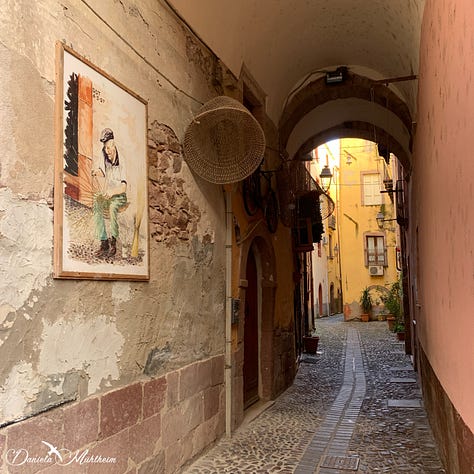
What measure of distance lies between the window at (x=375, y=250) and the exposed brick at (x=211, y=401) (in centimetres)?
2294

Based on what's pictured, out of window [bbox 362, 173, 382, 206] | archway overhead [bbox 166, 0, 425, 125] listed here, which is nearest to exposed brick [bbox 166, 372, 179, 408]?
archway overhead [bbox 166, 0, 425, 125]

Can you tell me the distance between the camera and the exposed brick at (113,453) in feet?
10.5

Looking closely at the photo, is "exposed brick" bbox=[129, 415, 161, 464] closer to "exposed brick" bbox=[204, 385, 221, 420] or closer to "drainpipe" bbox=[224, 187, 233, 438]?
"exposed brick" bbox=[204, 385, 221, 420]

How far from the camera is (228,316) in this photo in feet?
18.3

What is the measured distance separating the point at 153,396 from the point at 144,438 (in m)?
0.30

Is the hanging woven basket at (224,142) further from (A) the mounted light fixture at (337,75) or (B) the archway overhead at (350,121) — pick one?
(B) the archway overhead at (350,121)

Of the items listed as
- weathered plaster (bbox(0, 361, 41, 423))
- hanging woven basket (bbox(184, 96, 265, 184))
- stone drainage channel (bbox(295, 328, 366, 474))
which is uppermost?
hanging woven basket (bbox(184, 96, 265, 184))

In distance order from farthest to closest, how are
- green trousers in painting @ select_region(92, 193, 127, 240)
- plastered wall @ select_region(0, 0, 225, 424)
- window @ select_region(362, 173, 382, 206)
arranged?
1. window @ select_region(362, 173, 382, 206)
2. green trousers in painting @ select_region(92, 193, 127, 240)
3. plastered wall @ select_region(0, 0, 225, 424)

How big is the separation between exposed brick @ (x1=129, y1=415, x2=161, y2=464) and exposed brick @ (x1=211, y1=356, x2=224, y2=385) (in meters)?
1.19

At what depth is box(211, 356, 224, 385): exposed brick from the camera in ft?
17.0

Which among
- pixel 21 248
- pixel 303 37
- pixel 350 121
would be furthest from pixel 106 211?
pixel 350 121

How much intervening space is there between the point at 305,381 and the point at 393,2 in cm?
606

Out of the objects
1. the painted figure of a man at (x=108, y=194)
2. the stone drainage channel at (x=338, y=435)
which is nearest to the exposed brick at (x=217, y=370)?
the stone drainage channel at (x=338, y=435)

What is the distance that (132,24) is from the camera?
3.86 m
